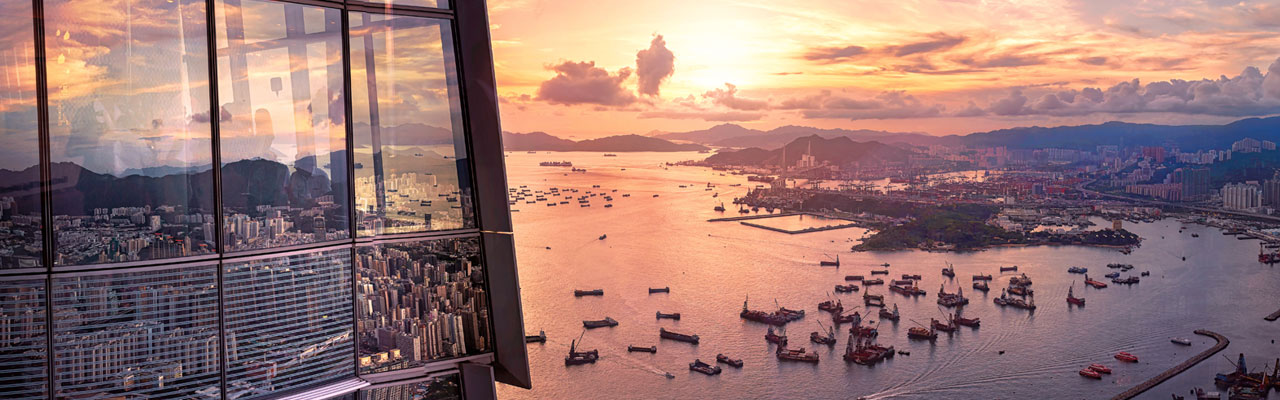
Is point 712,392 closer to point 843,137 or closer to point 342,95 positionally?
point 843,137

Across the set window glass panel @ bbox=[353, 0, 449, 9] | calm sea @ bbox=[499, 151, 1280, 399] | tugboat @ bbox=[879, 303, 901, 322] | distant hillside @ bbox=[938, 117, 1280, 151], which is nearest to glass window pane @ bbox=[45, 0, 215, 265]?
window glass panel @ bbox=[353, 0, 449, 9]

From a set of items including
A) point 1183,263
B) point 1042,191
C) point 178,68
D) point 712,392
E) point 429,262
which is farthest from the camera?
point 1042,191

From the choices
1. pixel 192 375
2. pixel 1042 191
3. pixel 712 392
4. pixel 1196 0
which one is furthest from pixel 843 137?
pixel 192 375

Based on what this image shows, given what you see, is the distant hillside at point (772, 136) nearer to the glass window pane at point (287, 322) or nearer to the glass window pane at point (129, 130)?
the glass window pane at point (287, 322)

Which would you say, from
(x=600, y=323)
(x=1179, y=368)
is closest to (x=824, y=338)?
(x=600, y=323)

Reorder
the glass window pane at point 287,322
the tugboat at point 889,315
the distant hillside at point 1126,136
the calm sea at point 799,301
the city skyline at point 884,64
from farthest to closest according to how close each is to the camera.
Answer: the distant hillside at point 1126,136 < the city skyline at point 884,64 < the tugboat at point 889,315 < the calm sea at point 799,301 < the glass window pane at point 287,322

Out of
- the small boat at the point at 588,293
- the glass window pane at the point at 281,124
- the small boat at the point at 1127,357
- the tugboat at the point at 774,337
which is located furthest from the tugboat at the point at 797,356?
the glass window pane at the point at 281,124

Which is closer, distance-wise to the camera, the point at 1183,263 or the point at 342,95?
the point at 342,95
